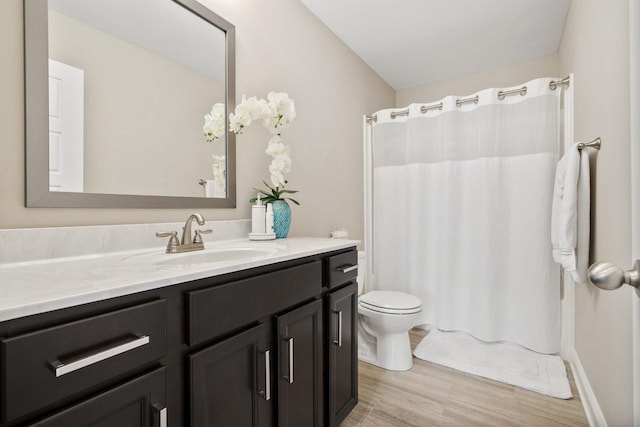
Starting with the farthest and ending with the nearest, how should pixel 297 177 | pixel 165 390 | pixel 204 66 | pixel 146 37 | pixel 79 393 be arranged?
pixel 297 177, pixel 204 66, pixel 146 37, pixel 165 390, pixel 79 393

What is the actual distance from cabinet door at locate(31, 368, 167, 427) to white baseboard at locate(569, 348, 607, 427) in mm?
1733

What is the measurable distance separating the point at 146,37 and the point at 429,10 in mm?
1802

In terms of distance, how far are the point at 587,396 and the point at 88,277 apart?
224 centimetres

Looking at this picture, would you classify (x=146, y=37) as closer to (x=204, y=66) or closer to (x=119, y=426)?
(x=204, y=66)

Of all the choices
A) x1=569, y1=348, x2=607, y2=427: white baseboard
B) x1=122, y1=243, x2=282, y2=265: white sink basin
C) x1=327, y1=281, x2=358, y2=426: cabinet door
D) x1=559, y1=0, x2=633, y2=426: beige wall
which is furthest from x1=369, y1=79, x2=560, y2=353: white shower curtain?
x1=122, y1=243, x2=282, y2=265: white sink basin

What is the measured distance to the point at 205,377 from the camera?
0.84 meters

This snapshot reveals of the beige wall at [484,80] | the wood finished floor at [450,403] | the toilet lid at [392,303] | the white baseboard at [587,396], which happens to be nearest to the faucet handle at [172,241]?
the wood finished floor at [450,403]

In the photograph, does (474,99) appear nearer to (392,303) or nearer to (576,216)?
(576,216)

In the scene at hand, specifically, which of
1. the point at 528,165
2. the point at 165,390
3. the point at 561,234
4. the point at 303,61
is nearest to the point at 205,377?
the point at 165,390

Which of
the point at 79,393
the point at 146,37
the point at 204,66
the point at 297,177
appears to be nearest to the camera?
the point at 79,393

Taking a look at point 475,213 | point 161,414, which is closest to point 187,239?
point 161,414

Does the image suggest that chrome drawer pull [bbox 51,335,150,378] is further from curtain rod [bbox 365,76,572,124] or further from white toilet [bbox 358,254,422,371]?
curtain rod [bbox 365,76,572,124]

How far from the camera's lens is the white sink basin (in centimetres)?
108

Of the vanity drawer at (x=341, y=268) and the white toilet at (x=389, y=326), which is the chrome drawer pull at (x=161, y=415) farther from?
the white toilet at (x=389, y=326)
